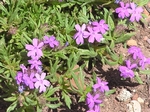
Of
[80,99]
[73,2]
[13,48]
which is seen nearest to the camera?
[80,99]

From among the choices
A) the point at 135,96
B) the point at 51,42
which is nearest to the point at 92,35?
the point at 51,42

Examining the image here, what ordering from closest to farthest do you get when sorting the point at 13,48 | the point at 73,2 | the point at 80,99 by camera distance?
the point at 80,99
the point at 13,48
the point at 73,2

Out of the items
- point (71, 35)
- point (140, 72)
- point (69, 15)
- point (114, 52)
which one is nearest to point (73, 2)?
point (69, 15)

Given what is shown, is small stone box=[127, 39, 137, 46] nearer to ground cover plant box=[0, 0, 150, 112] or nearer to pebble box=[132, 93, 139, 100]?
ground cover plant box=[0, 0, 150, 112]

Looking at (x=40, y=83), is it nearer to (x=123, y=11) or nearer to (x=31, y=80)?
(x=31, y=80)

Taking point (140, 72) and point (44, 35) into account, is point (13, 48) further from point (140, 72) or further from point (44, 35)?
point (140, 72)

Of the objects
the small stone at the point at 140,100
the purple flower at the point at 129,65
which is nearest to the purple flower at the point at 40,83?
the purple flower at the point at 129,65

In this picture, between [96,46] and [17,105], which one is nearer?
[17,105]
